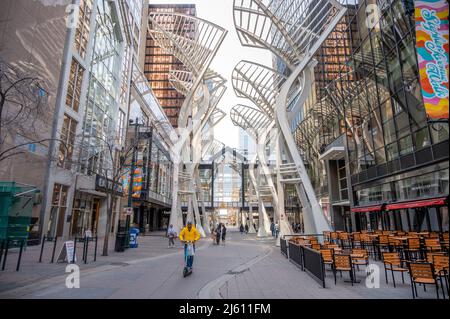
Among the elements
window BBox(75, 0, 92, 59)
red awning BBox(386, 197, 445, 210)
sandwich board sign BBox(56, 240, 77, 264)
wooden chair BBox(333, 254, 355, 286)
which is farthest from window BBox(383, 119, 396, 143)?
window BBox(75, 0, 92, 59)

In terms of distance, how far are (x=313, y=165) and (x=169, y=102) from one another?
5741 centimetres

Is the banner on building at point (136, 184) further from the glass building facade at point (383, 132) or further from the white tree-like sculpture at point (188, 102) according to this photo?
the glass building facade at point (383, 132)

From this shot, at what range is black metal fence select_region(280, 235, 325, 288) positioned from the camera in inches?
298

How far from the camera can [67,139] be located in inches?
894

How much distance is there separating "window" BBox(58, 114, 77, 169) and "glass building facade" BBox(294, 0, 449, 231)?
24.3m

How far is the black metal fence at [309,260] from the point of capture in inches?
298

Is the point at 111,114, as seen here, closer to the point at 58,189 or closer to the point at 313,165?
the point at 58,189

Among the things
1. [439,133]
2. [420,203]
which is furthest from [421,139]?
[420,203]

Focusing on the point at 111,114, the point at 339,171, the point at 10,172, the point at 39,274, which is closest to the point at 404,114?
the point at 339,171

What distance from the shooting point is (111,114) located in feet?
106

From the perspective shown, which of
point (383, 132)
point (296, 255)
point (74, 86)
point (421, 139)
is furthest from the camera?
point (74, 86)

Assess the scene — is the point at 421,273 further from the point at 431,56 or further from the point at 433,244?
the point at 431,56

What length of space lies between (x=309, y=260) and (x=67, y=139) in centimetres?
2161

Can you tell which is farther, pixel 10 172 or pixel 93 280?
pixel 10 172
